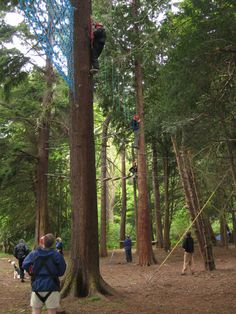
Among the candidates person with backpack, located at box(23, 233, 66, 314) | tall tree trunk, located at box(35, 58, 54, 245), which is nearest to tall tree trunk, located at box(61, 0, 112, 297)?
person with backpack, located at box(23, 233, 66, 314)

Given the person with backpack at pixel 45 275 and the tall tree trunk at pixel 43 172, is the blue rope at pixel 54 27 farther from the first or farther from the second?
the tall tree trunk at pixel 43 172

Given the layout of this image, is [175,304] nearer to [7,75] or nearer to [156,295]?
[156,295]

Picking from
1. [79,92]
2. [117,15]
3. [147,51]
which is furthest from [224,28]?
[117,15]

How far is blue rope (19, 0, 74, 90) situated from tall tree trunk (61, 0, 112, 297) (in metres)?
0.54

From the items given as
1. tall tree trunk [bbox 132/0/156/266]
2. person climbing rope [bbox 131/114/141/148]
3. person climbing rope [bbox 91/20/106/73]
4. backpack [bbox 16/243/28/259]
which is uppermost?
person climbing rope [bbox 131/114/141/148]

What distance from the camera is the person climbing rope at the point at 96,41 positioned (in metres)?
9.52

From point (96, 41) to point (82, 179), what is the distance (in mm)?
3127

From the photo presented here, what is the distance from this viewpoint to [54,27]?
7180 mm

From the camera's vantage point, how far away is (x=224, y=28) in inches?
326

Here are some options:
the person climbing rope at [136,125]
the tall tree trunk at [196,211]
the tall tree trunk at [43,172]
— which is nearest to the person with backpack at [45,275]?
the tall tree trunk at [196,211]

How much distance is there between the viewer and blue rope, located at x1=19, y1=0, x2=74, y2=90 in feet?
22.3

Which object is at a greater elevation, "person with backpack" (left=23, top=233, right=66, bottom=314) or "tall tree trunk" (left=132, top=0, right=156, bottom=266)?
"tall tree trunk" (left=132, top=0, right=156, bottom=266)

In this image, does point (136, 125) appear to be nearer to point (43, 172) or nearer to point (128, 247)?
point (128, 247)

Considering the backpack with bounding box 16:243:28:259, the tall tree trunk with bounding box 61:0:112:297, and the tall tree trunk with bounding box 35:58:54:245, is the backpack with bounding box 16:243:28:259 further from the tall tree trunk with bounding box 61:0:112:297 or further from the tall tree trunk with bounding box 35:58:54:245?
the tall tree trunk with bounding box 35:58:54:245
